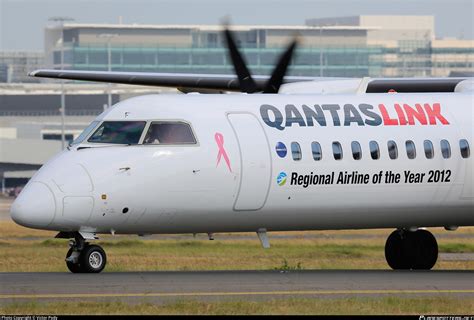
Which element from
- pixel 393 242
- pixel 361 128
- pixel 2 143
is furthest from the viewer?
pixel 2 143

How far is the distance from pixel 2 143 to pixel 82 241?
13663 centimetres

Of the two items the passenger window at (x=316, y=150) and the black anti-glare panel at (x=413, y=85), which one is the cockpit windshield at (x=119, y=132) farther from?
the black anti-glare panel at (x=413, y=85)

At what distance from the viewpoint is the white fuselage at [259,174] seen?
23.8 m

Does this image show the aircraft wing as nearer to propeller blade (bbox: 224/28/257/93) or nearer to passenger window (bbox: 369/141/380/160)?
propeller blade (bbox: 224/28/257/93)

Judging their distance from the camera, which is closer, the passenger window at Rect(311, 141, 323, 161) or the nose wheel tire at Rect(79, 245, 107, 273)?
the nose wheel tire at Rect(79, 245, 107, 273)

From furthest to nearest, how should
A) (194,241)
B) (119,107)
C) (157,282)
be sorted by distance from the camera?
(194,241) < (119,107) < (157,282)

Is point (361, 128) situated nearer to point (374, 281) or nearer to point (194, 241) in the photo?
point (374, 281)

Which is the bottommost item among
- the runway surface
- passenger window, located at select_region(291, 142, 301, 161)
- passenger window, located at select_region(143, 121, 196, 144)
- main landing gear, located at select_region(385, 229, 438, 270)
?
main landing gear, located at select_region(385, 229, 438, 270)

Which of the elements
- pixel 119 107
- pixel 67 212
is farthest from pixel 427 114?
pixel 67 212

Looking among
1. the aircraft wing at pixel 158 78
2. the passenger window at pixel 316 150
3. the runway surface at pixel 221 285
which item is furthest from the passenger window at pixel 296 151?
the aircraft wing at pixel 158 78

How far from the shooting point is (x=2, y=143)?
6225 inches

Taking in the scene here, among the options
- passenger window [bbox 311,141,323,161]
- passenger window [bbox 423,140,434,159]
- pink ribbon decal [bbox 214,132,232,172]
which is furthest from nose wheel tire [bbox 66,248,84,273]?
passenger window [bbox 423,140,434,159]

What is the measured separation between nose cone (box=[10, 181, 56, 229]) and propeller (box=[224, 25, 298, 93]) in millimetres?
7513

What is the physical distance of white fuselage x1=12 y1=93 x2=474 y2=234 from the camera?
78.2 feet
